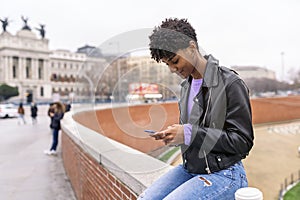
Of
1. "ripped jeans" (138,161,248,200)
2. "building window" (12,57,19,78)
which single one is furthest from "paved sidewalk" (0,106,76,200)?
"building window" (12,57,19,78)

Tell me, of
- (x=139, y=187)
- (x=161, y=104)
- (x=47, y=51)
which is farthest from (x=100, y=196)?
(x=47, y=51)

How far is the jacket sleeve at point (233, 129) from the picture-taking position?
4.77 feet

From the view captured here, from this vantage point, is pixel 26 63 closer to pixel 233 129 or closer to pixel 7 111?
pixel 7 111

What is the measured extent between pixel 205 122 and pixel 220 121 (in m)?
0.08

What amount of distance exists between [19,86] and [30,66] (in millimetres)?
6753

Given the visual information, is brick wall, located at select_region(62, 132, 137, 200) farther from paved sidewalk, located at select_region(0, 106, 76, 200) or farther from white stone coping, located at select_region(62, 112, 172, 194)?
paved sidewalk, located at select_region(0, 106, 76, 200)

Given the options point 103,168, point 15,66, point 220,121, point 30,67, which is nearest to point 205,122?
point 220,121

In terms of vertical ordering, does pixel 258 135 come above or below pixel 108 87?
below

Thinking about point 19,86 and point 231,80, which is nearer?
point 231,80

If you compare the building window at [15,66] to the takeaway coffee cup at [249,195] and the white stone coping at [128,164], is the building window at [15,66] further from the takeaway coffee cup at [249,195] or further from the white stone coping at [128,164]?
the takeaway coffee cup at [249,195]

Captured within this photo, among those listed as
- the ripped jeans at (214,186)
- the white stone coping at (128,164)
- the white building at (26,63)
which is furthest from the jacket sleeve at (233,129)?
the white building at (26,63)

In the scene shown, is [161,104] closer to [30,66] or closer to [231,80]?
[231,80]

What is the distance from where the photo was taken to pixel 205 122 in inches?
60.7

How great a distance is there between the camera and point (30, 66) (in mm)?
79875
